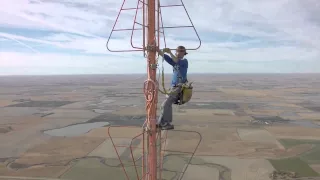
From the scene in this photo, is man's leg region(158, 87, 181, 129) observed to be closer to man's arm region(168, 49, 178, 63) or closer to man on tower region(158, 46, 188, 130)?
man on tower region(158, 46, 188, 130)

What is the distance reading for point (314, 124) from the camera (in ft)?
142

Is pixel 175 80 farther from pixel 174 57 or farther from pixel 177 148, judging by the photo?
pixel 177 148

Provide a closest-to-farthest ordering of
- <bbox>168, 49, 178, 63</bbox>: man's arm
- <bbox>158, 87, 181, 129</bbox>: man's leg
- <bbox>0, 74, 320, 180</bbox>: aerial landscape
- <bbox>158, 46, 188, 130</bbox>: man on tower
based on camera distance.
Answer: <bbox>168, 49, 178, 63</bbox>: man's arm, <bbox>158, 46, 188, 130</bbox>: man on tower, <bbox>158, 87, 181, 129</bbox>: man's leg, <bbox>0, 74, 320, 180</bbox>: aerial landscape

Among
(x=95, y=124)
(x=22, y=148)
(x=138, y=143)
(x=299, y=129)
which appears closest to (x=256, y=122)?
(x=299, y=129)

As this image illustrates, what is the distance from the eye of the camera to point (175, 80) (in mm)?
7332

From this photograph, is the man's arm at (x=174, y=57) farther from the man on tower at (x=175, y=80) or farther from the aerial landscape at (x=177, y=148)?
the aerial landscape at (x=177, y=148)

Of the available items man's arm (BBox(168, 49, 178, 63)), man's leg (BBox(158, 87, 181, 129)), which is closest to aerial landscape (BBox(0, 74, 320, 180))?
man's leg (BBox(158, 87, 181, 129))

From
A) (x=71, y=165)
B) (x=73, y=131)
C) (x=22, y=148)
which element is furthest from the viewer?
(x=73, y=131)

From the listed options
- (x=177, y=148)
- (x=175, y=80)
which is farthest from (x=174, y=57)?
(x=177, y=148)

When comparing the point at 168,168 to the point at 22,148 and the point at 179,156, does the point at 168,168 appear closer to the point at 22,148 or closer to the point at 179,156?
the point at 179,156

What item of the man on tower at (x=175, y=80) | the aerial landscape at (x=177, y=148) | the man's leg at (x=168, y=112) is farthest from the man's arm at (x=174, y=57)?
the aerial landscape at (x=177, y=148)

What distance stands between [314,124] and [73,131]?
35608 millimetres

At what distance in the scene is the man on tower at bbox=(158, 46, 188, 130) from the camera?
688 centimetres

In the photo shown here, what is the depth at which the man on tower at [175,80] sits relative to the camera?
22.6 ft
